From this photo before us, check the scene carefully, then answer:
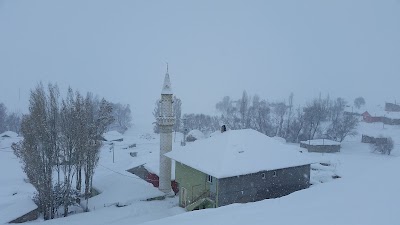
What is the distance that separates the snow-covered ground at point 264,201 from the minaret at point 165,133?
49.1 inches

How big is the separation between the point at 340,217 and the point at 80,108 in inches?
865

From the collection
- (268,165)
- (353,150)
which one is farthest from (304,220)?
(353,150)

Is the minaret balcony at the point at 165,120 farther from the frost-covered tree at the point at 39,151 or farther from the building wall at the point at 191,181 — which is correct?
the frost-covered tree at the point at 39,151

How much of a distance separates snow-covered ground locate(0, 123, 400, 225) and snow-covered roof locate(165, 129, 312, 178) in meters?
4.32

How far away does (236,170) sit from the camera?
859 inches

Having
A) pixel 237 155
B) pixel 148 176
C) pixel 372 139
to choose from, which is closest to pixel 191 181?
pixel 237 155

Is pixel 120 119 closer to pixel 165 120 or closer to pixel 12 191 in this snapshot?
pixel 12 191

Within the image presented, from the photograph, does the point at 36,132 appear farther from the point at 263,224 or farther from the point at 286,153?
the point at 263,224

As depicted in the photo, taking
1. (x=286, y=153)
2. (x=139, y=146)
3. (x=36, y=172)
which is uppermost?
(x=286, y=153)

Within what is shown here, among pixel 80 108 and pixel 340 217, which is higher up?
pixel 80 108

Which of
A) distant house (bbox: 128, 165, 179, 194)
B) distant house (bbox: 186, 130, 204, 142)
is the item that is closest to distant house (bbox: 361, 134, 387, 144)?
distant house (bbox: 186, 130, 204, 142)

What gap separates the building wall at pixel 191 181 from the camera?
2336cm

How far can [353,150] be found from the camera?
61.2 m

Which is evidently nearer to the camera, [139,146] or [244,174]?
[244,174]
